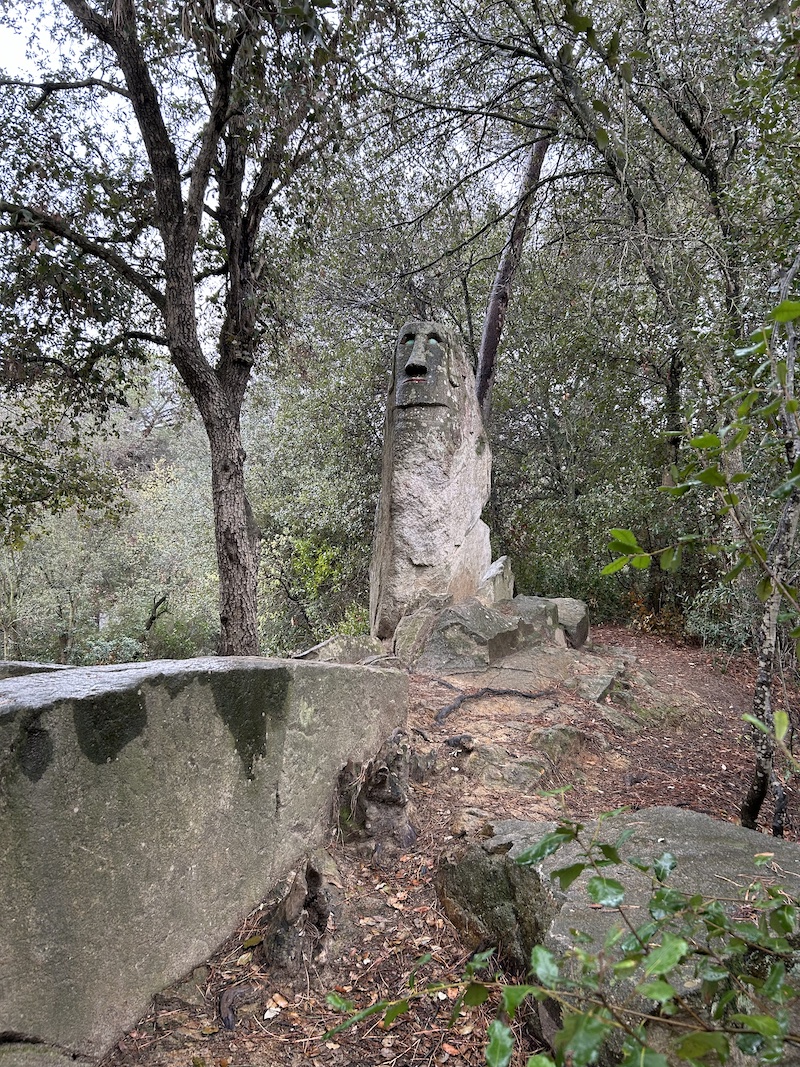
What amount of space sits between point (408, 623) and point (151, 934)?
3.60 meters

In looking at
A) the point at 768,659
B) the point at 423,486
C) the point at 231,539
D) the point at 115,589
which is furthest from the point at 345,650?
the point at 115,589

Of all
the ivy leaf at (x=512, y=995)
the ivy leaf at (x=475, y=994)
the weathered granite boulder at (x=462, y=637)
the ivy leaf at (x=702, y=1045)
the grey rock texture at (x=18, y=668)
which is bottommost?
the weathered granite boulder at (x=462, y=637)

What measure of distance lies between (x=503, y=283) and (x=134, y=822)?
8.58m

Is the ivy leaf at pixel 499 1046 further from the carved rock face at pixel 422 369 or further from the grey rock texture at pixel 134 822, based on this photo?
the carved rock face at pixel 422 369

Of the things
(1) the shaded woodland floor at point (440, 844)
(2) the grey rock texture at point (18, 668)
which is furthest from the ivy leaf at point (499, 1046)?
(2) the grey rock texture at point (18, 668)

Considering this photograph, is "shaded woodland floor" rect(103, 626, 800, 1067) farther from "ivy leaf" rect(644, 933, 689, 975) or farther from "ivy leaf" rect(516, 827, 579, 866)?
"ivy leaf" rect(644, 933, 689, 975)

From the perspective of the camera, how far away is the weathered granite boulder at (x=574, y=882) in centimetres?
183

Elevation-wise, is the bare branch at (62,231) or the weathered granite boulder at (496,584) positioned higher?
the bare branch at (62,231)

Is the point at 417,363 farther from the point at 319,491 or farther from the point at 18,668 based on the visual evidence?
the point at 319,491

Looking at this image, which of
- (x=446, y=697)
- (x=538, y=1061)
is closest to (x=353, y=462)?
(x=446, y=697)

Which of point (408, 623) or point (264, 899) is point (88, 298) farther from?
point (264, 899)

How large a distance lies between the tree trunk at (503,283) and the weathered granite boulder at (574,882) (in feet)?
20.3

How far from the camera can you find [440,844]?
285 centimetres

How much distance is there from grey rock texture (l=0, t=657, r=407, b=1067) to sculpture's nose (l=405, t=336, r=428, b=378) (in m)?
3.92
